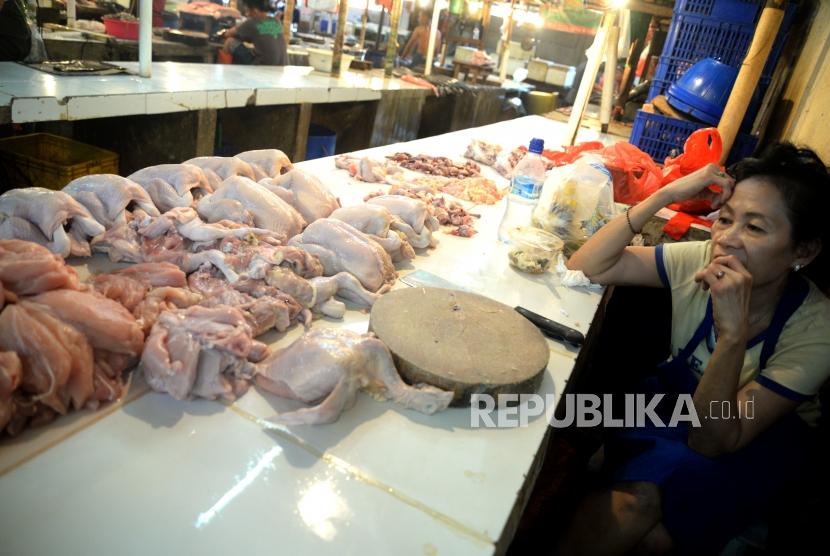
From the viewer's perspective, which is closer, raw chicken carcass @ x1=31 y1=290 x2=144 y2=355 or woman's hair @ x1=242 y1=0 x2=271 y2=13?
raw chicken carcass @ x1=31 y1=290 x2=144 y2=355

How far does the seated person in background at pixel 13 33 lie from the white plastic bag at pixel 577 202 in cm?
512

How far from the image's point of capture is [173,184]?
2457mm

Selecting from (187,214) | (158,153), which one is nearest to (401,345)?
(187,214)

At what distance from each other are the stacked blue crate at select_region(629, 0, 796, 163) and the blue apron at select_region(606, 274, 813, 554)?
10.7 ft

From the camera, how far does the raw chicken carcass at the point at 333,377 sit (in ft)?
4.76

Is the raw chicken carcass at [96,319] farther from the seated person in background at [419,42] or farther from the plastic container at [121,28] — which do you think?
the seated person in background at [419,42]

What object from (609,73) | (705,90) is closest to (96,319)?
(705,90)

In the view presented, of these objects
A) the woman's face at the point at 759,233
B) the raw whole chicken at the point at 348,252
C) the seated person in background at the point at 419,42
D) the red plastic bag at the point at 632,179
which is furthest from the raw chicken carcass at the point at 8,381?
the seated person in background at the point at 419,42

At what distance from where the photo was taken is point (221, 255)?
1.98 m

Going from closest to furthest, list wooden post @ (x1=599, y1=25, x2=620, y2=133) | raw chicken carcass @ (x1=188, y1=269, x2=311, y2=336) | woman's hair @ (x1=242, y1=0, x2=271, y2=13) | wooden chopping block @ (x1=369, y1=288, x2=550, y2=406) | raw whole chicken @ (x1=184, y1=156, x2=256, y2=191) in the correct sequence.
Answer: wooden chopping block @ (x1=369, y1=288, x2=550, y2=406), raw chicken carcass @ (x1=188, y1=269, x2=311, y2=336), raw whole chicken @ (x1=184, y1=156, x2=256, y2=191), wooden post @ (x1=599, y1=25, x2=620, y2=133), woman's hair @ (x1=242, y1=0, x2=271, y2=13)

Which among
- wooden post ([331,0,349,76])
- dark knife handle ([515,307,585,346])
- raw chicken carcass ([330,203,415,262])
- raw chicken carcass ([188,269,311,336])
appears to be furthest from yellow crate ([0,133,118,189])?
wooden post ([331,0,349,76])

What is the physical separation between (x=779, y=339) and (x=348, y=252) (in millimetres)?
1753

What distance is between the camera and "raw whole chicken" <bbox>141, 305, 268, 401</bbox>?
1442 mm

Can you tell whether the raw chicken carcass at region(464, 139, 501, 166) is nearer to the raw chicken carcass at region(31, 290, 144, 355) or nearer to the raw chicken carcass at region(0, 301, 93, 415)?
the raw chicken carcass at region(31, 290, 144, 355)
